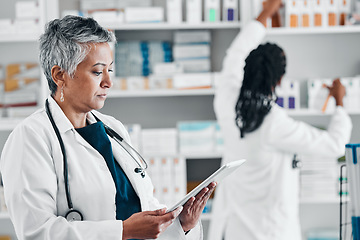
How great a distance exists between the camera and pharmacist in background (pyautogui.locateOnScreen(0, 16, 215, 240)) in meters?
1.28

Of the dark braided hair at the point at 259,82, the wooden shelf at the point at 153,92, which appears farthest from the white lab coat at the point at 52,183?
the wooden shelf at the point at 153,92

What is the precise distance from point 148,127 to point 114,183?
223 centimetres

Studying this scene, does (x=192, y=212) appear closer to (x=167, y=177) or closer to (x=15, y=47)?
(x=167, y=177)

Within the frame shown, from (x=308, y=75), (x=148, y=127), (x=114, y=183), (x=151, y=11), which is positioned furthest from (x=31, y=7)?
(x=114, y=183)

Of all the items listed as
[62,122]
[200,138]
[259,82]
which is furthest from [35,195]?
[200,138]

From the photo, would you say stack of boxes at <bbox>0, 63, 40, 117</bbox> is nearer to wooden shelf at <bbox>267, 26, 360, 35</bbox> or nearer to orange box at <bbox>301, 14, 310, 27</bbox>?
wooden shelf at <bbox>267, 26, 360, 35</bbox>

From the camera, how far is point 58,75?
1414 millimetres

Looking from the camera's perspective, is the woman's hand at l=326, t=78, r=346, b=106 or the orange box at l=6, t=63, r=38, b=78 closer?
the woman's hand at l=326, t=78, r=346, b=106

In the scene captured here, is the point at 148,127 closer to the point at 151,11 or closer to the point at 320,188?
the point at 151,11

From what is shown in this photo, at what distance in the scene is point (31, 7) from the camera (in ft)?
10.6

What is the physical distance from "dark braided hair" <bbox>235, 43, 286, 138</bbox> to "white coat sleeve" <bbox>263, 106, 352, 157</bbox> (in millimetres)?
81

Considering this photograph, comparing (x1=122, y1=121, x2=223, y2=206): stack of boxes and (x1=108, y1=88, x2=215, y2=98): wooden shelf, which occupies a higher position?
(x1=108, y1=88, x2=215, y2=98): wooden shelf

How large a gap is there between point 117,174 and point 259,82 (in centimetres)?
109

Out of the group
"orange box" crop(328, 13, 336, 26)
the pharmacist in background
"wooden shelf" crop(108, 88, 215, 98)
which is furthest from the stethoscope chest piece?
"orange box" crop(328, 13, 336, 26)
